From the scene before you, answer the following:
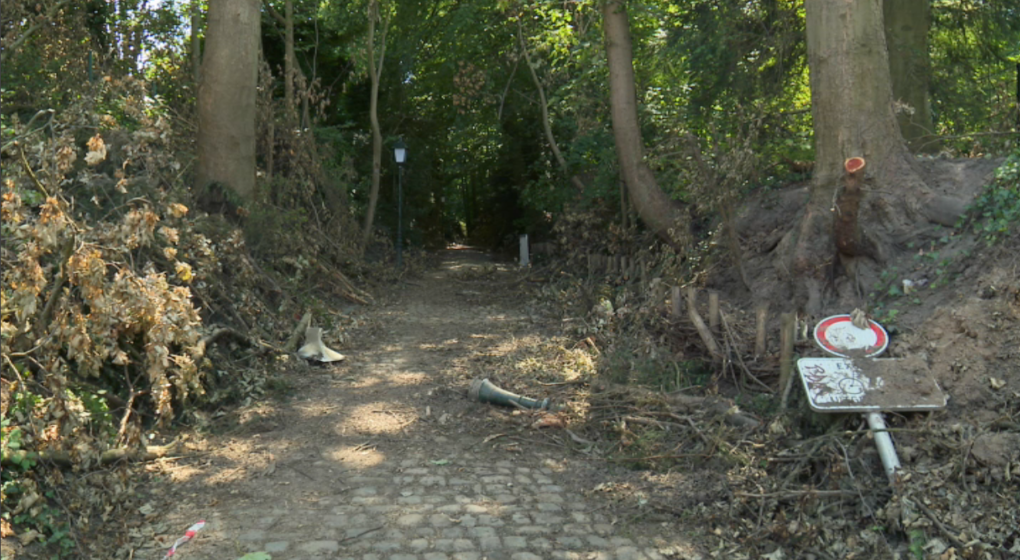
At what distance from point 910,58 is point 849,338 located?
7.58 metres

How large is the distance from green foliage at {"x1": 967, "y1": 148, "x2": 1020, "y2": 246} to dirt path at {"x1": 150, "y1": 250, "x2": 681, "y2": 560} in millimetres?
3900

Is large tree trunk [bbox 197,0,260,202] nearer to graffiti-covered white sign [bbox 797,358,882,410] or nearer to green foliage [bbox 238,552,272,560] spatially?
green foliage [bbox 238,552,272,560]

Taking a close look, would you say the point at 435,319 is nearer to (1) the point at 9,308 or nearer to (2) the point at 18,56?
(2) the point at 18,56

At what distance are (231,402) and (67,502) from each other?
292 centimetres

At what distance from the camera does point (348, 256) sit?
17328 millimetres

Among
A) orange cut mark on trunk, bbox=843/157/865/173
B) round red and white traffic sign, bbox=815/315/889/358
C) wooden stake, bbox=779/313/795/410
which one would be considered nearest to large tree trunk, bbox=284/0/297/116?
orange cut mark on trunk, bbox=843/157/865/173

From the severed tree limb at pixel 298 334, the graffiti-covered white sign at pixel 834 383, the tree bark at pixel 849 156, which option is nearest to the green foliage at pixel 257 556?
the graffiti-covered white sign at pixel 834 383

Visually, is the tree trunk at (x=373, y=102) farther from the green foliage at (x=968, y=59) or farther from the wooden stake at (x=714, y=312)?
the wooden stake at (x=714, y=312)

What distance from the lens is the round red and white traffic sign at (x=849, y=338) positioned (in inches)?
271

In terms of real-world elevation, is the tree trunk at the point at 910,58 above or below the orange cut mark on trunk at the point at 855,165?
above

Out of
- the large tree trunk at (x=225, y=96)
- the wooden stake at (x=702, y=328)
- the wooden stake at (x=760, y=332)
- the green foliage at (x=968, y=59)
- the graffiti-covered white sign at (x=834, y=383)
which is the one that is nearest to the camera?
the graffiti-covered white sign at (x=834, y=383)

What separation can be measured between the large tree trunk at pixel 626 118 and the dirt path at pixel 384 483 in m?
5.15

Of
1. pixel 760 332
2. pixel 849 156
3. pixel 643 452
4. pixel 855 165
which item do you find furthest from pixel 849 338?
pixel 849 156

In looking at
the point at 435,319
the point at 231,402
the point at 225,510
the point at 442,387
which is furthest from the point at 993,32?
the point at 225,510
